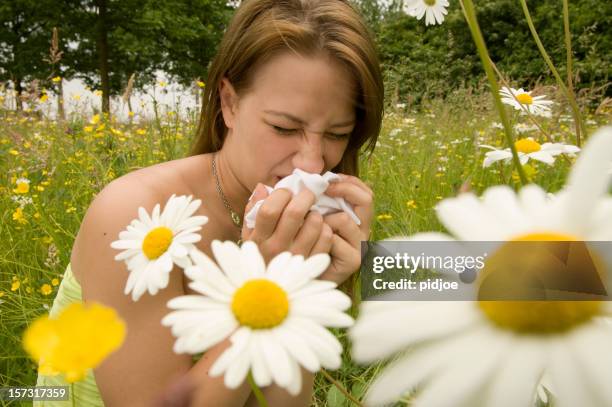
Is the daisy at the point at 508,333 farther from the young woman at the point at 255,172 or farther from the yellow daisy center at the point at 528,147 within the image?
the yellow daisy center at the point at 528,147

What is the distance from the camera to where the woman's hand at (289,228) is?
646 millimetres

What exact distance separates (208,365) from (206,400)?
9cm

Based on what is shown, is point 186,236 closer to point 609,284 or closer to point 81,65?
point 609,284

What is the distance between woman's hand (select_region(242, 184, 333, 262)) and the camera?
0.65 m

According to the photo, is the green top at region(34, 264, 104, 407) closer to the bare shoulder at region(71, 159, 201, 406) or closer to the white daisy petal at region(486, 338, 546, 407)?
the bare shoulder at region(71, 159, 201, 406)

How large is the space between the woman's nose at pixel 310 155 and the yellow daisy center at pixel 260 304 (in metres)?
0.67

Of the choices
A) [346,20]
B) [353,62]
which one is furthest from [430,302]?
[346,20]

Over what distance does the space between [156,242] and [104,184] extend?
4.02 feet

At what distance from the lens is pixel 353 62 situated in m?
1.06

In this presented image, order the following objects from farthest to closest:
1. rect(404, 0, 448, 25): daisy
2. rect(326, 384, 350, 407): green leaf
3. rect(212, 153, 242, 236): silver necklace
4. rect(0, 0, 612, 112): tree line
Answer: rect(0, 0, 612, 112): tree line → rect(212, 153, 242, 236): silver necklace → rect(326, 384, 350, 407): green leaf → rect(404, 0, 448, 25): daisy

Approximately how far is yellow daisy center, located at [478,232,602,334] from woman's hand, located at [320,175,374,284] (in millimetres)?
460

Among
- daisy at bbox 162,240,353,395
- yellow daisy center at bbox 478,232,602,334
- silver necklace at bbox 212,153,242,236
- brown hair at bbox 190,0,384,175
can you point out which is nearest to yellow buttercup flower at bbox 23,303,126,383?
daisy at bbox 162,240,353,395

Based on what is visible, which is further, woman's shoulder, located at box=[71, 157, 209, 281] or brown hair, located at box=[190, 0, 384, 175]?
brown hair, located at box=[190, 0, 384, 175]

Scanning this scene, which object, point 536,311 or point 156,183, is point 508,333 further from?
point 156,183
